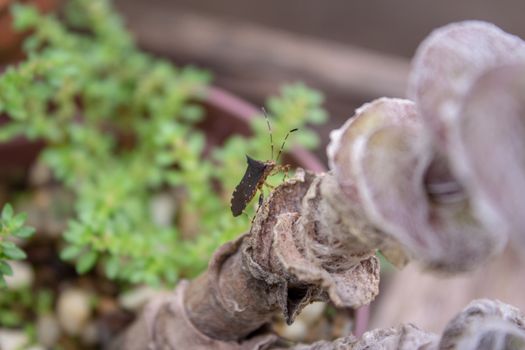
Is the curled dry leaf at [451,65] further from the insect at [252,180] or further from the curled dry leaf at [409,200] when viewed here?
the insect at [252,180]

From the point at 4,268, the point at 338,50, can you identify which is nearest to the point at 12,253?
the point at 4,268

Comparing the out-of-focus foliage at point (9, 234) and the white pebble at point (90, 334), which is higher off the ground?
the out-of-focus foliage at point (9, 234)

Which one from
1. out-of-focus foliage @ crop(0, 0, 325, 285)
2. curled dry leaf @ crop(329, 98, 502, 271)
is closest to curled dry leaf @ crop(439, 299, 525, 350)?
curled dry leaf @ crop(329, 98, 502, 271)

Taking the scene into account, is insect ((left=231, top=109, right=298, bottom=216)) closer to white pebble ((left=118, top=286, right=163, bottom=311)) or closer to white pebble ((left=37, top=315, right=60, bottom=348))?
white pebble ((left=118, top=286, right=163, bottom=311))

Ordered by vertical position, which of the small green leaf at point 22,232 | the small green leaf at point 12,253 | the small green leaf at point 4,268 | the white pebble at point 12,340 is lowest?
the white pebble at point 12,340

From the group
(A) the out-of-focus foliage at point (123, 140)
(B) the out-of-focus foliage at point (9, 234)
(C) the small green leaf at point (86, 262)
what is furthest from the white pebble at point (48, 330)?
(B) the out-of-focus foliage at point (9, 234)

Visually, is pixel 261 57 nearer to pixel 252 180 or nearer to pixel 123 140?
pixel 123 140
